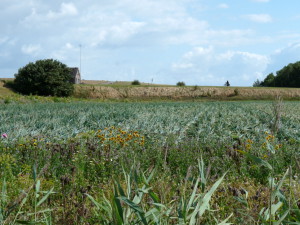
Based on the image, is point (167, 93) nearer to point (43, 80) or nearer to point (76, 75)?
point (43, 80)

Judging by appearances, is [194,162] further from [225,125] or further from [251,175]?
[225,125]

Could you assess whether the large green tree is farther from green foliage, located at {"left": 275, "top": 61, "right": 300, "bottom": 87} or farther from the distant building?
green foliage, located at {"left": 275, "top": 61, "right": 300, "bottom": 87}

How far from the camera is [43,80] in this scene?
51562 millimetres

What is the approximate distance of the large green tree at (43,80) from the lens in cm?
5141

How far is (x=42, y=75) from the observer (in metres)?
51.7

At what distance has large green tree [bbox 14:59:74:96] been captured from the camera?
5141cm

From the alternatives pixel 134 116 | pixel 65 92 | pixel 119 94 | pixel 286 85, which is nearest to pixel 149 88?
pixel 119 94

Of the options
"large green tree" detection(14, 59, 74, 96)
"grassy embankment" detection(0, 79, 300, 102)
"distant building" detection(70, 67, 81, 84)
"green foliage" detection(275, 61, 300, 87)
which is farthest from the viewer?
"green foliage" detection(275, 61, 300, 87)

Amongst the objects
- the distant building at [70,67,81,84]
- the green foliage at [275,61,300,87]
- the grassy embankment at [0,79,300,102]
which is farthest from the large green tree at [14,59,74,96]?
the green foliage at [275,61,300,87]

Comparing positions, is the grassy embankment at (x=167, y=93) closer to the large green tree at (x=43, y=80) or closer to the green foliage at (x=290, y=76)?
the large green tree at (x=43, y=80)

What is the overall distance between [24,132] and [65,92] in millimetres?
44262

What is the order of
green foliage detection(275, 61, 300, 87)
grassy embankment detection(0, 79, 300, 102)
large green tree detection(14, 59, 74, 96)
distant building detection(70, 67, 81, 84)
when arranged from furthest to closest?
green foliage detection(275, 61, 300, 87) → distant building detection(70, 67, 81, 84) → grassy embankment detection(0, 79, 300, 102) → large green tree detection(14, 59, 74, 96)

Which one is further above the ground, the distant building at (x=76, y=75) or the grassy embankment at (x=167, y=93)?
the distant building at (x=76, y=75)

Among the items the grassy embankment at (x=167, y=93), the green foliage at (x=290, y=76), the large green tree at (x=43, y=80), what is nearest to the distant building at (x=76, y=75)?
the grassy embankment at (x=167, y=93)
